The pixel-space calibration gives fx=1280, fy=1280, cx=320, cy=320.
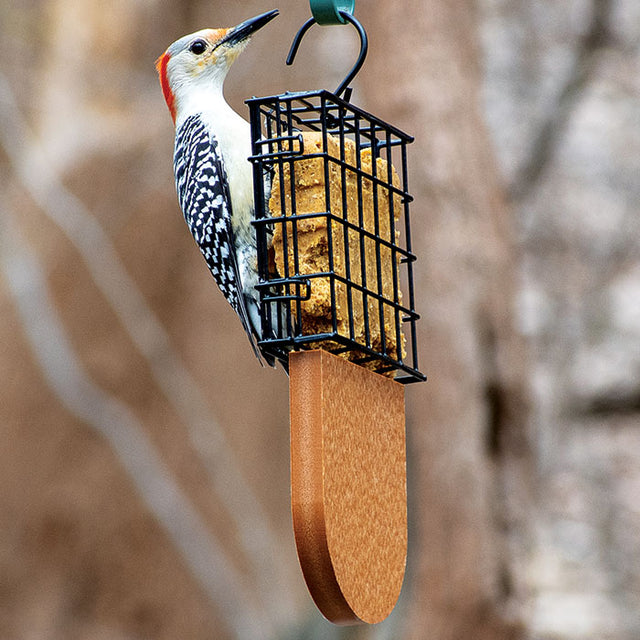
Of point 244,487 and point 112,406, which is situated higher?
point 112,406

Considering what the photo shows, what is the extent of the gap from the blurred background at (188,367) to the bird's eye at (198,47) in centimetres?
207

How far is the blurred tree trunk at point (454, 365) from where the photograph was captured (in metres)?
5.84

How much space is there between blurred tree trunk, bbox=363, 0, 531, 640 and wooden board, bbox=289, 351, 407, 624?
3209 mm

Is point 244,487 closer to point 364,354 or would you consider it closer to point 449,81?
point 449,81

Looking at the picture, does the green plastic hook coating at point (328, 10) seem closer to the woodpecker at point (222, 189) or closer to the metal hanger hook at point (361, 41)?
the metal hanger hook at point (361, 41)

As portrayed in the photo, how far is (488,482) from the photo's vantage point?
6.01m

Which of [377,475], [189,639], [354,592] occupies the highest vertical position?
[377,475]

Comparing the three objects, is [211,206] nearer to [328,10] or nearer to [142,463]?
[328,10]

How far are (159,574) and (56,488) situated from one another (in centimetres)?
61

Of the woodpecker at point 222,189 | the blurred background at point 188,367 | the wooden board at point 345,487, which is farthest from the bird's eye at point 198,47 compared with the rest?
the blurred background at point 188,367

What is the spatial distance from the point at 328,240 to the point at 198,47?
52.9 inches

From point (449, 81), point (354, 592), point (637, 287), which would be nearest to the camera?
point (354, 592)

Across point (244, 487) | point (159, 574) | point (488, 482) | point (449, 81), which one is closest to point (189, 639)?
point (159, 574)

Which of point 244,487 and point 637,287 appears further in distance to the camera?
point 637,287
